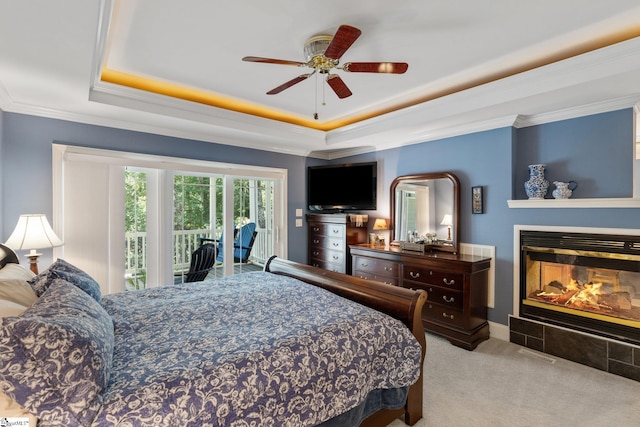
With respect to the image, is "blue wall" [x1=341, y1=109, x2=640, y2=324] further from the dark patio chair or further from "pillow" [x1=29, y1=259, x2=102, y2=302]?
"pillow" [x1=29, y1=259, x2=102, y2=302]

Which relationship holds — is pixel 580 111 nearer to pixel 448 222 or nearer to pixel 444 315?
pixel 448 222

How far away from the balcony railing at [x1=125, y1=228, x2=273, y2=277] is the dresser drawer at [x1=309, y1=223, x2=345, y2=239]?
83 cm

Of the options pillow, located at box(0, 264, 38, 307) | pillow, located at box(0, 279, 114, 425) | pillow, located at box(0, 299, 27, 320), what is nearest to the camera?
pillow, located at box(0, 279, 114, 425)

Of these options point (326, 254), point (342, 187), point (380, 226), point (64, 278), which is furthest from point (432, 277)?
point (64, 278)

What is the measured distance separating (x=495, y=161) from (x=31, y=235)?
449cm

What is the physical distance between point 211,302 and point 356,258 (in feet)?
7.91

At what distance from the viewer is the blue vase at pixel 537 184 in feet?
10.3

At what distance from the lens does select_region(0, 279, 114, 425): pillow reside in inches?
42.2

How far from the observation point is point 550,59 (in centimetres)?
254

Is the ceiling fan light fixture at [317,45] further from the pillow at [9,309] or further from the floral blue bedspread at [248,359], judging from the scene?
the pillow at [9,309]

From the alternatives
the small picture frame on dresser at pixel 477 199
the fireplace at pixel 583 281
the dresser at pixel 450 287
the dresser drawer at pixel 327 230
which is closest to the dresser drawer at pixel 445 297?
the dresser at pixel 450 287

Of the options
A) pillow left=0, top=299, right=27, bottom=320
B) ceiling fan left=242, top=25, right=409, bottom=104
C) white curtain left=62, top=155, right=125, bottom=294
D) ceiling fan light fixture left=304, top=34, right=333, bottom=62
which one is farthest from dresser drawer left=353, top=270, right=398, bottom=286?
pillow left=0, top=299, right=27, bottom=320

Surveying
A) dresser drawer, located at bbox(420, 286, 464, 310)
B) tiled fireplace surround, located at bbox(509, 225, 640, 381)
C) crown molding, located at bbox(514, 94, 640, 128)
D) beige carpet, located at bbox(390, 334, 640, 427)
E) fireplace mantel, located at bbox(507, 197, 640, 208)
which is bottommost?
beige carpet, located at bbox(390, 334, 640, 427)

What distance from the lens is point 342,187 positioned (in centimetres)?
488
